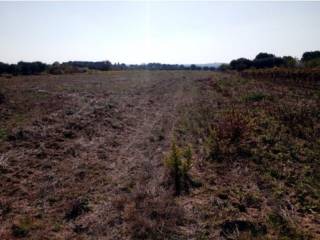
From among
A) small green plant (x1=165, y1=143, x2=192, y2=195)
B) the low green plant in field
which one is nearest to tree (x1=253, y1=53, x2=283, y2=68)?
the low green plant in field

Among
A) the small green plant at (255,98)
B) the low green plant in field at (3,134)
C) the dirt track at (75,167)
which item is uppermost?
the low green plant in field at (3,134)

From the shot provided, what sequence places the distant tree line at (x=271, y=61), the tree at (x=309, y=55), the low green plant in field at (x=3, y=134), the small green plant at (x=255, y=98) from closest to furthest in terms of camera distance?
1. the low green plant in field at (x=3, y=134)
2. the small green plant at (x=255, y=98)
3. the distant tree line at (x=271, y=61)
4. the tree at (x=309, y=55)

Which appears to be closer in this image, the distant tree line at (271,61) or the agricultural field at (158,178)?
the agricultural field at (158,178)

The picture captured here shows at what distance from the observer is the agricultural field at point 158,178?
17.4ft

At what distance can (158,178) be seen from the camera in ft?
24.0

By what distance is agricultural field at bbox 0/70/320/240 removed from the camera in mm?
5301

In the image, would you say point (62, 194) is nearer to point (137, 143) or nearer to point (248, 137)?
point (137, 143)

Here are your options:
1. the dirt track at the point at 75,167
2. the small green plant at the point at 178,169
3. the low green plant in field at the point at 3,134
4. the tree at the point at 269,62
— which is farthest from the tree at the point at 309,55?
the small green plant at the point at 178,169

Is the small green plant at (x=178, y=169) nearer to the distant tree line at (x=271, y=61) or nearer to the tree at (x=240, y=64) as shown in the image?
the distant tree line at (x=271, y=61)

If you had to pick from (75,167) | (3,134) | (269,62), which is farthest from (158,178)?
(269,62)

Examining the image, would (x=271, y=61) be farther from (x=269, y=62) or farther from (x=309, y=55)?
(x=309, y=55)

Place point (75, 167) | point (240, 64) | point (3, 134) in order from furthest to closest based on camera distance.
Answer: point (240, 64) < point (3, 134) < point (75, 167)

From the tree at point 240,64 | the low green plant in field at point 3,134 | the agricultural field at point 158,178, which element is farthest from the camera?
the tree at point 240,64

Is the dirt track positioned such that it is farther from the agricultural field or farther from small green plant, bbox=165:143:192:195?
small green plant, bbox=165:143:192:195
